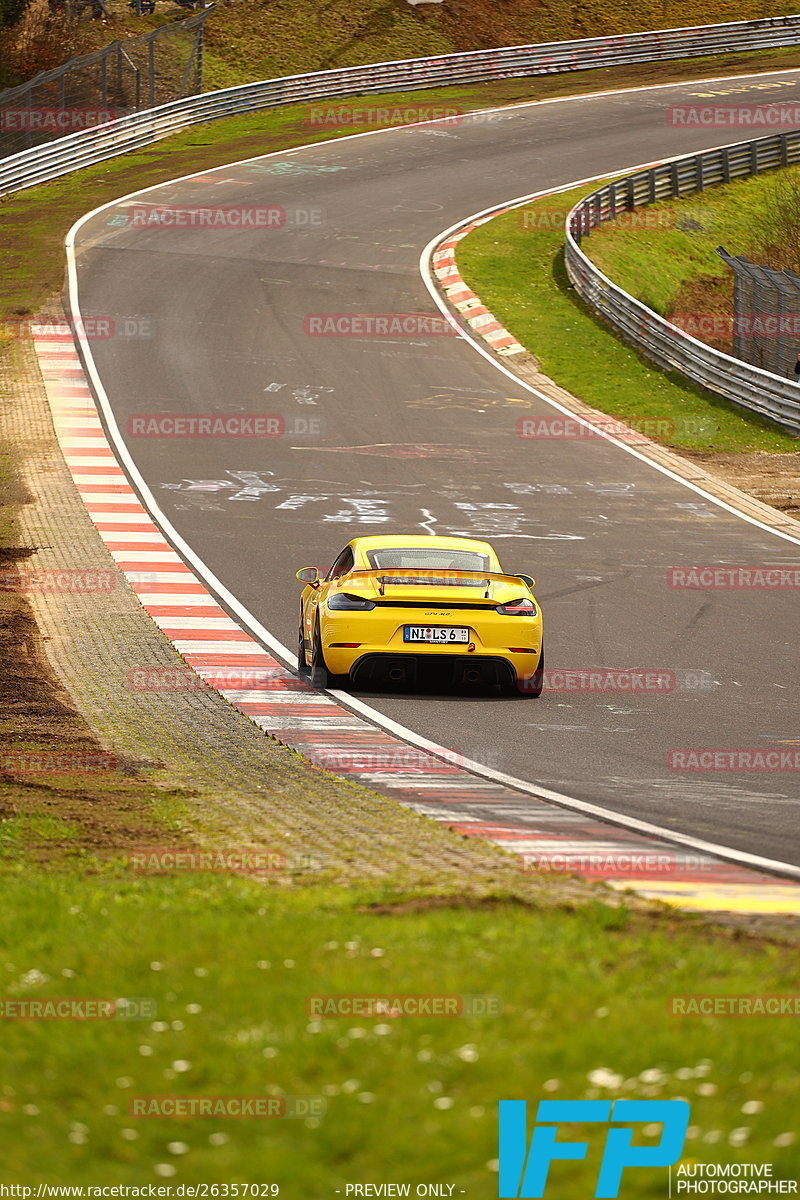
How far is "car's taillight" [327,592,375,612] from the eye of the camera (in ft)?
45.0

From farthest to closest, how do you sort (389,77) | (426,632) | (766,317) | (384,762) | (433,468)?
(389,77), (766,317), (433,468), (426,632), (384,762)

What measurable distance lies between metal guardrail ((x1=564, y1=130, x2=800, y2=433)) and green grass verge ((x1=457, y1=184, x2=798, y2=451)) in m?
0.32

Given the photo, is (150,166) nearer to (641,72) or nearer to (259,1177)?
(641,72)

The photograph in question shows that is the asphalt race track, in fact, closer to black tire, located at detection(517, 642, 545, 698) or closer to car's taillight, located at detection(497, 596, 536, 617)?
black tire, located at detection(517, 642, 545, 698)

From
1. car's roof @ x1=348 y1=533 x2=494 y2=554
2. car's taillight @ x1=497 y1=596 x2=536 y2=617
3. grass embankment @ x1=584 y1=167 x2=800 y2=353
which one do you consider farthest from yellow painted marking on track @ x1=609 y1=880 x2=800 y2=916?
grass embankment @ x1=584 y1=167 x2=800 y2=353

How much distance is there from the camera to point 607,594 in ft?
60.3

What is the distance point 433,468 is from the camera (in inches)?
1013

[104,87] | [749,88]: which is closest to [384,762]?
[104,87]

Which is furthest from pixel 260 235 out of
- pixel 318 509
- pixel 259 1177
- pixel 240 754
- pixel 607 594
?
pixel 259 1177

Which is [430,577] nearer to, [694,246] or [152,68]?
[694,246]

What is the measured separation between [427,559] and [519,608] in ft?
4.40

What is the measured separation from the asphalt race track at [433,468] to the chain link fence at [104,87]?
5864 millimetres

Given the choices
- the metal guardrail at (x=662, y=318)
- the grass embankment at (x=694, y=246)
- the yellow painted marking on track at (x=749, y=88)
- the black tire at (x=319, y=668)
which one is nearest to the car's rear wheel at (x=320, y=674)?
the black tire at (x=319, y=668)

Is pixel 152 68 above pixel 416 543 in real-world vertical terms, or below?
above
